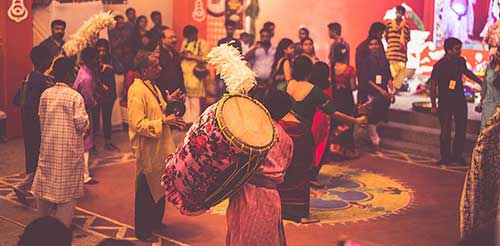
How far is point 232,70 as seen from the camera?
18.4 ft

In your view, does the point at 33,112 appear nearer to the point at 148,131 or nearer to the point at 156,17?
the point at 148,131

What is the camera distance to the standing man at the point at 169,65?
11.1m

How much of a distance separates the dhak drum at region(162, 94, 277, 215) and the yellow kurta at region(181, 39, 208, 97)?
308 inches

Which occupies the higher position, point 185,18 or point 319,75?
point 185,18

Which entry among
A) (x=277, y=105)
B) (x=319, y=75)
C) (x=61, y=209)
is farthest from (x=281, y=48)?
(x=277, y=105)

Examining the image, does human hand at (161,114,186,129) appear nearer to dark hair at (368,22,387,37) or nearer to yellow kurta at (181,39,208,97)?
dark hair at (368,22,387,37)

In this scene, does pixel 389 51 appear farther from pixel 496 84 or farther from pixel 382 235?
pixel 382 235

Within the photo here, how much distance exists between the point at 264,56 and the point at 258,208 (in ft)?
24.4

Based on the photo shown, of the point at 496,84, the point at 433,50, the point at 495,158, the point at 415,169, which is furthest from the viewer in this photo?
the point at 433,50

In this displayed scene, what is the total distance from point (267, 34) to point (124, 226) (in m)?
5.57

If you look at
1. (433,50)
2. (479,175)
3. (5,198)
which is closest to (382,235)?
(479,175)

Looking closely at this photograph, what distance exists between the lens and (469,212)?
19.0 ft

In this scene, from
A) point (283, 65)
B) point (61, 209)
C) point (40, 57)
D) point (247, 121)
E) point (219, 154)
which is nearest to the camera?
point (219, 154)

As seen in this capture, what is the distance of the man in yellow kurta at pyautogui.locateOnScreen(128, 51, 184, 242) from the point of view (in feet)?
23.0
